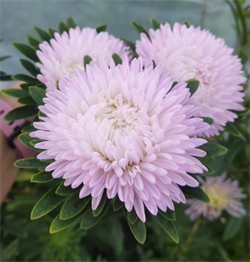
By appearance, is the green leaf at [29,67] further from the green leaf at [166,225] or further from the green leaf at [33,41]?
the green leaf at [166,225]

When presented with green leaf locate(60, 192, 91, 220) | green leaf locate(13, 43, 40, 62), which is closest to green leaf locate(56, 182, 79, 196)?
green leaf locate(60, 192, 91, 220)

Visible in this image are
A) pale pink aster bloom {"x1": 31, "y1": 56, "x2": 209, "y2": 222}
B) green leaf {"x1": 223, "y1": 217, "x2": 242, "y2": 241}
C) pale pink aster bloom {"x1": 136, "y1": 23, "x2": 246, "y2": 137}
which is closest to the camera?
pale pink aster bloom {"x1": 31, "y1": 56, "x2": 209, "y2": 222}

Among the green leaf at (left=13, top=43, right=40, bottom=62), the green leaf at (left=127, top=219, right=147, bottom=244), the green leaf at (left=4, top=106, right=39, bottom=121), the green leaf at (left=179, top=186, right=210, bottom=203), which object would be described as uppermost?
the green leaf at (left=13, top=43, right=40, bottom=62)

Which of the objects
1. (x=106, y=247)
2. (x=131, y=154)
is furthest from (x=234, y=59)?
(x=106, y=247)

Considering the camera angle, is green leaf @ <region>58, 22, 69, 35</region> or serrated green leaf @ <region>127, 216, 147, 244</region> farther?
green leaf @ <region>58, 22, 69, 35</region>

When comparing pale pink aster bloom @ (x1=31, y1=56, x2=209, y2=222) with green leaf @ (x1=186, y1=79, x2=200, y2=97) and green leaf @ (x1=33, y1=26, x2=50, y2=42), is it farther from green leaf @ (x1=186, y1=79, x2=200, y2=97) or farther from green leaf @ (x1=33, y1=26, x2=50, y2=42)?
green leaf @ (x1=33, y1=26, x2=50, y2=42)

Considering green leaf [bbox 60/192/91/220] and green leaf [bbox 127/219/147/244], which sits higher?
green leaf [bbox 127/219/147/244]

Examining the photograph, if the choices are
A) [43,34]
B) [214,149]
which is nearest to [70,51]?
[43,34]

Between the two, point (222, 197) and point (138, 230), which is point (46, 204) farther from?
point (222, 197)

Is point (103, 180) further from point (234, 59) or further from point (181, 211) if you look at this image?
point (181, 211)
